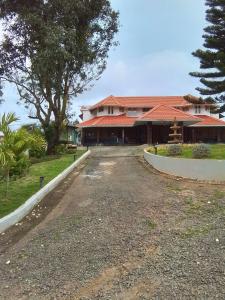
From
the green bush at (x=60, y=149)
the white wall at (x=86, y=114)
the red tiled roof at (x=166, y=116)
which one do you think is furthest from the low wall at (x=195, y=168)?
the white wall at (x=86, y=114)

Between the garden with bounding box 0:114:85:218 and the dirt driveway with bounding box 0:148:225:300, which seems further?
the garden with bounding box 0:114:85:218

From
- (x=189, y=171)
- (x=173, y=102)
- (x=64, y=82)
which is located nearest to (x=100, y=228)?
(x=189, y=171)

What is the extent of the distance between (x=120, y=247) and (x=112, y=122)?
31.7 m

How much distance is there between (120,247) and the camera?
8.91 meters

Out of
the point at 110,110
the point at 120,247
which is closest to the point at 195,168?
the point at 120,247

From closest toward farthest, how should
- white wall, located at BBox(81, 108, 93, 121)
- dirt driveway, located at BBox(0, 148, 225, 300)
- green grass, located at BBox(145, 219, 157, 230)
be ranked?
1. dirt driveway, located at BBox(0, 148, 225, 300)
2. green grass, located at BBox(145, 219, 157, 230)
3. white wall, located at BBox(81, 108, 93, 121)

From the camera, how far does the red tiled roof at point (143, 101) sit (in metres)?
43.2

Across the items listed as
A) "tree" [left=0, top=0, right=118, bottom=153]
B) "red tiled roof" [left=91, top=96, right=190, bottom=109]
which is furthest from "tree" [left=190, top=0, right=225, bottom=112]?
"red tiled roof" [left=91, top=96, right=190, bottom=109]

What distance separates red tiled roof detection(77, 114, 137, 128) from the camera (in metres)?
39.7

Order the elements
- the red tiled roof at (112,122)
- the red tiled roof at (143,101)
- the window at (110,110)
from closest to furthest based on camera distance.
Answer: the red tiled roof at (112,122) < the window at (110,110) < the red tiled roof at (143,101)

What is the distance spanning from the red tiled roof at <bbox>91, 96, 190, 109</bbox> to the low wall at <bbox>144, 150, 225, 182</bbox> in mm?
25771

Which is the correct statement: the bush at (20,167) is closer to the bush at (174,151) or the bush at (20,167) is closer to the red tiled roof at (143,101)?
the bush at (174,151)

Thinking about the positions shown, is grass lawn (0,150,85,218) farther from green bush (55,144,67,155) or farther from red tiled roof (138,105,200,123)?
red tiled roof (138,105,200,123)

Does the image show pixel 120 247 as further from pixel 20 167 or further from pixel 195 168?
pixel 20 167
